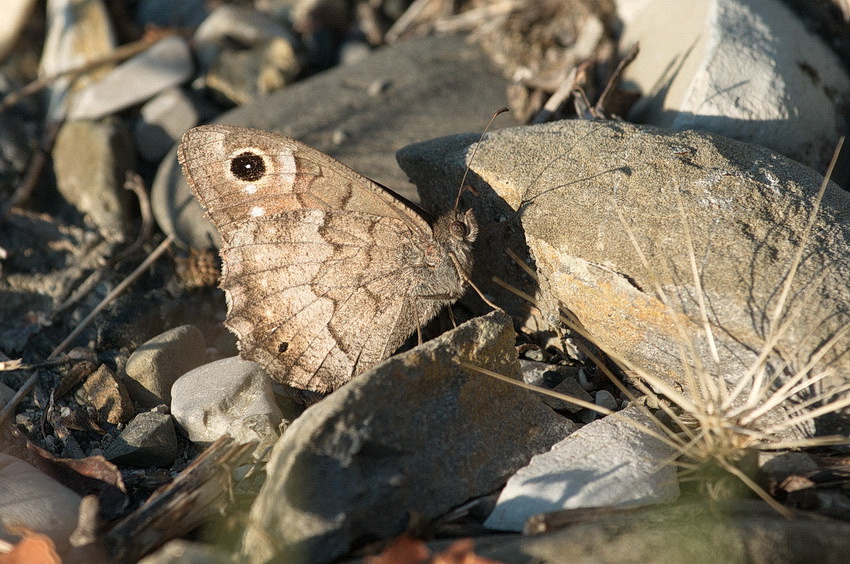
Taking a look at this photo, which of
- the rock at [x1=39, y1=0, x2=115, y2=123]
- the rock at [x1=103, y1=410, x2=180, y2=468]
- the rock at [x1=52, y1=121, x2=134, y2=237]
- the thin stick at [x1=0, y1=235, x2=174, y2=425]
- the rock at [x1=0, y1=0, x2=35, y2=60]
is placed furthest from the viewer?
the rock at [x1=0, y1=0, x2=35, y2=60]

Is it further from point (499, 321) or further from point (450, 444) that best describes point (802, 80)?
point (450, 444)

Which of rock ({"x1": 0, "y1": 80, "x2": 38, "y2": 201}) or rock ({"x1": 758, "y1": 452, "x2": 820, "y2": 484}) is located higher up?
rock ({"x1": 0, "y1": 80, "x2": 38, "y2": 201})

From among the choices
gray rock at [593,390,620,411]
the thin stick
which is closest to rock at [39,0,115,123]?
the thin stick

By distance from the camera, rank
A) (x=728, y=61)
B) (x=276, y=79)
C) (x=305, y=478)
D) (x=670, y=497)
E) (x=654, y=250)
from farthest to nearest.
Answer: (x=276, y=79), (x=728, y=61), (x=654, y=250), (x=670, y=497), (x=305, y=478)

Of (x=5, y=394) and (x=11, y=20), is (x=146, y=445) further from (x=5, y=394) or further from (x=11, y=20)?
(x=11, y=20)

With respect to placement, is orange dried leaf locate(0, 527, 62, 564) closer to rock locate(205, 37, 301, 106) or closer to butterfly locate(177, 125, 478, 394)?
butterfly locate(177, 125, 478, 394)

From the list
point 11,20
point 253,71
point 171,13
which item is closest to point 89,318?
point 253,71

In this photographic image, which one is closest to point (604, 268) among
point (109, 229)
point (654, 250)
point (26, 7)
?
point (654, 250)
